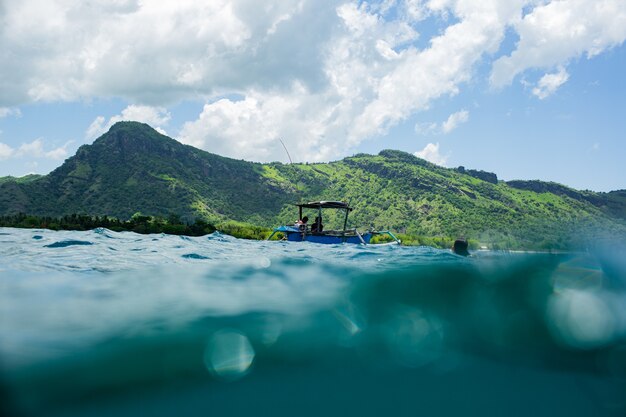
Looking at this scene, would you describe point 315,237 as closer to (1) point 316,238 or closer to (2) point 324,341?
(1) point 316,238

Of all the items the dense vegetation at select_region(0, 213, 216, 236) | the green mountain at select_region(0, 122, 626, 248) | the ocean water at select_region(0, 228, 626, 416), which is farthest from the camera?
the green mountain at select_region(0, 122, 626, 248)

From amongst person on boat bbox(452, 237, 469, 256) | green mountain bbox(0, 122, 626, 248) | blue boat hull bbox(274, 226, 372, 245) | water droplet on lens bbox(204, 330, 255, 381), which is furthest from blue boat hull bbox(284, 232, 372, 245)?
green mountain bbox(0, 122, 626, 248)

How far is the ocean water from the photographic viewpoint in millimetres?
5594

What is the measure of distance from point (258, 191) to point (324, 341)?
14584 centimetres

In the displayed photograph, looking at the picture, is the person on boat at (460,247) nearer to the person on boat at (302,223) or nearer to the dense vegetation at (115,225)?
the person on boat at (302,223)

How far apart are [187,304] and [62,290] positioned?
7.66 ft

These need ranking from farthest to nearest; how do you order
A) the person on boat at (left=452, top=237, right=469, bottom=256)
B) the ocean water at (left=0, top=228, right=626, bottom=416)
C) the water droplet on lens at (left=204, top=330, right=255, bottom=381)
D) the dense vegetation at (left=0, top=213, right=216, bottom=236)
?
the dense vegetation at (left=0, top=213, right=216, bottom=236)
the person on boat at (left=452, top=237, right=469, bottom=256)
the water droplet on lens at (left=204, top=330, right=255, bottom=381)
the ocean water at (left=0, top=228, right=626, bottom=416)

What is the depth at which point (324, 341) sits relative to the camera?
6949mm

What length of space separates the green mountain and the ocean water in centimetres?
8851

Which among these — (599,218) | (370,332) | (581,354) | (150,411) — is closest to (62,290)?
(150,411)

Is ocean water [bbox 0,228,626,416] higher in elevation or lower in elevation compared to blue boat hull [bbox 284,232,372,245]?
lower

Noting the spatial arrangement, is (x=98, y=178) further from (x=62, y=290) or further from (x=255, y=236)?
(x=62, y=290)

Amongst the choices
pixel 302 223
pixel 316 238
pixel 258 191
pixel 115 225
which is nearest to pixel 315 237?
pixel 316 238

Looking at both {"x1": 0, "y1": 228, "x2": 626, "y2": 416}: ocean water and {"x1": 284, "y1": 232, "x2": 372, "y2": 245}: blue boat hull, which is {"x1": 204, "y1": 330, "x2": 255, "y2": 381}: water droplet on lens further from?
{"x1": 284, "y1": 232, "x2": 372, "y2": 245}: blue boat hull
